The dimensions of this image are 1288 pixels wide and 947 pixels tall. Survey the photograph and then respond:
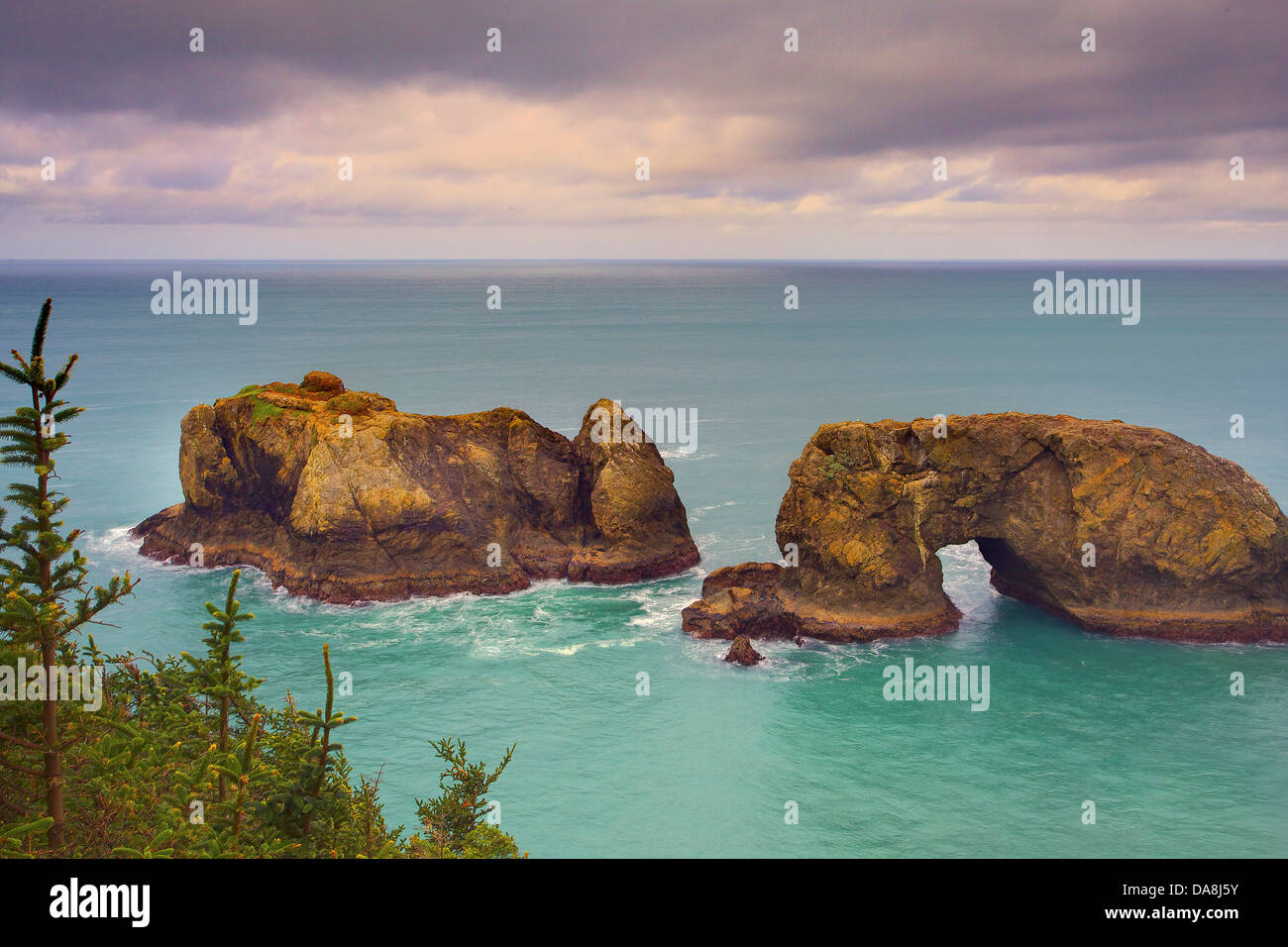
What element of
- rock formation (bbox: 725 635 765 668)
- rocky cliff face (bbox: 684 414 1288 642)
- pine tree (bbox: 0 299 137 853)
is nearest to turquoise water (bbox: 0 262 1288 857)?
rock formation (bbox: 725 635 765 668)

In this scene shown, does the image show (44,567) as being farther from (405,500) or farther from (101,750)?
(405,500)

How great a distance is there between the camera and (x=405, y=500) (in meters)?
57.4

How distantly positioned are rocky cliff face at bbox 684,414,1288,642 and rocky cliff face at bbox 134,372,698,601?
419 inches

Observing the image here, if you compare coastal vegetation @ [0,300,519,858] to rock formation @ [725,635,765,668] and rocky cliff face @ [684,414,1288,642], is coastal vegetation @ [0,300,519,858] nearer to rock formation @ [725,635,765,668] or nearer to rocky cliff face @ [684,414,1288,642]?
rock formation @ [725,635,765,668]

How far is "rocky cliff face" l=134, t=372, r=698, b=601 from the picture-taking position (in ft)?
190

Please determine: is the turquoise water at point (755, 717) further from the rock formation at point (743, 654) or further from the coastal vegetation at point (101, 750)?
the coastal vegetation at point (101, 750)

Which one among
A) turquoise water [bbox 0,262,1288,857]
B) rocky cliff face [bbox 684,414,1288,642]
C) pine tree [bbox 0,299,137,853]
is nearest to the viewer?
pine tree [bbox 0,299,137,853]

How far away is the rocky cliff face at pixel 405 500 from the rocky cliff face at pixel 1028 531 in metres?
10.6

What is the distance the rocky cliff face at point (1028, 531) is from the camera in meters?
50.2

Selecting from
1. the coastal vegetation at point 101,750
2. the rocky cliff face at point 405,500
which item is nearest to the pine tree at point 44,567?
the coastal vegetation at point 101,750

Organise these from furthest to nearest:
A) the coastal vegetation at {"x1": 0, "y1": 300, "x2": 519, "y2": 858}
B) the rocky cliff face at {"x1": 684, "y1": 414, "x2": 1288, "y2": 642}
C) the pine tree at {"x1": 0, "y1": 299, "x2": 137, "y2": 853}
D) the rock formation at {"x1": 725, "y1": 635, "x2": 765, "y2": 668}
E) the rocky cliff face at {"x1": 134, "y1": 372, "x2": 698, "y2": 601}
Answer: the rocky cliff face at {"x1": 134, "y1": 372, "x2": 698, "y2": 601} → the rocky cliff face at {"x1": 684, "y1": 414, "x2": 1288, "y2": 642} → the rock formation at {"x1": 725, "y1": 635, "x2": 765, "y2": 668} → the coastal vegetation at {"x1": 0, "y1": 300, "x2": 519, "y2": 858} → the pine tree at {"x1": 0, "y1": 299, "x2": 137, "y2": 853}

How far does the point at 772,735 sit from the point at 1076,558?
2209 centimetres

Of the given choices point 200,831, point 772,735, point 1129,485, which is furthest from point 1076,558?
point 200,831
